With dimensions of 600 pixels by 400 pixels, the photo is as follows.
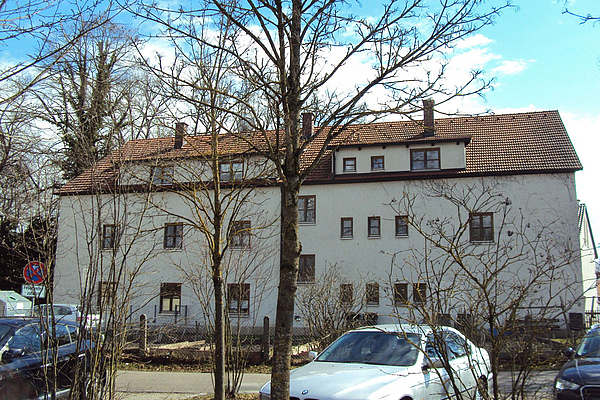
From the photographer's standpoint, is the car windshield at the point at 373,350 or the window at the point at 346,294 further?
the window at the point at 346,294

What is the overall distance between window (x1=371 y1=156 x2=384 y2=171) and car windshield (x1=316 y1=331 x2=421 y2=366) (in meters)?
20.4

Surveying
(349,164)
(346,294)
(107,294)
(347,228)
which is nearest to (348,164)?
(349,164)

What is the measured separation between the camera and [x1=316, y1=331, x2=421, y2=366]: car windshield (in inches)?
266

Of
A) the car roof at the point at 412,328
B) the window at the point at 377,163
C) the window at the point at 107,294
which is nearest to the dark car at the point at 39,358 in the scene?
the window at the point at 107,294

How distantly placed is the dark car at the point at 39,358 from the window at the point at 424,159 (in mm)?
22199

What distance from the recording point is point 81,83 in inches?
233

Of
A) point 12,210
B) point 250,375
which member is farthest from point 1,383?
point 250,375

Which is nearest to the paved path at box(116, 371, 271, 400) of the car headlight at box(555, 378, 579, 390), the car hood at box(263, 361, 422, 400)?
the car hood at box(263, 361, 422, 400)

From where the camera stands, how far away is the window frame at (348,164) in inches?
1093

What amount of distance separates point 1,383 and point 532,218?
23.3m

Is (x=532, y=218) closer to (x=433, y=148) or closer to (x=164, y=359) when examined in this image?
(x=433, y=148)

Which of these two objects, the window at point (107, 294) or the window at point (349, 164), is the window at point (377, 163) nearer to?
the window at point (349, 164)

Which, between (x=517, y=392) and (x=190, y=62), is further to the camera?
(x=190, y=62)

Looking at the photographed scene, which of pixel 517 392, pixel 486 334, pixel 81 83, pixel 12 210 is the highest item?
pixel 81 83
